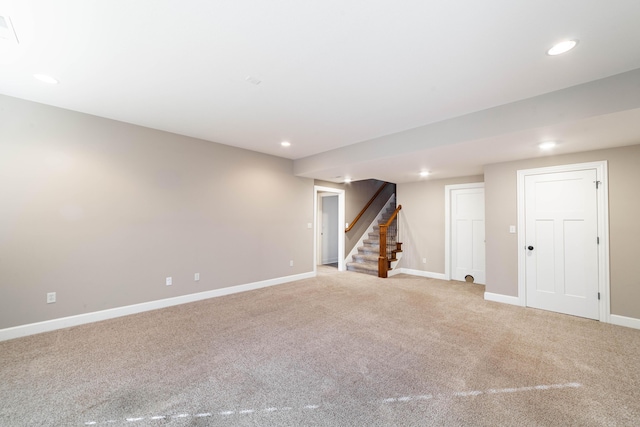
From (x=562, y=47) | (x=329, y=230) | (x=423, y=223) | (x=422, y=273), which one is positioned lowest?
(x=422, y=273)

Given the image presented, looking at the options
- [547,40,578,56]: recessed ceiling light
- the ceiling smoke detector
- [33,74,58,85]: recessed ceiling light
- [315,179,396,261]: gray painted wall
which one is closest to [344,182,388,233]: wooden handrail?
[315,179,396,261]: gray painted wall

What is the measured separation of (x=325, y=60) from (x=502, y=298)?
451 cm

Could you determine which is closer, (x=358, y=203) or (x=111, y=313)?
(x=111, y=313)

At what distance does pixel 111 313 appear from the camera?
11.7ft

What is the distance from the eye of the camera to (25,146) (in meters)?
3.06

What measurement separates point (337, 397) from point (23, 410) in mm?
2210

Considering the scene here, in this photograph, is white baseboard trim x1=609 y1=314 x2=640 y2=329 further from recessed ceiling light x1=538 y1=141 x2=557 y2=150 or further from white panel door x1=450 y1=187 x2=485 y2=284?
recessed ceiling light x1=538 y1=141 x2=557 y2=150

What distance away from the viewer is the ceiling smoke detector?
5.94 ft

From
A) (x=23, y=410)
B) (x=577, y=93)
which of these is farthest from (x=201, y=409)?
(x=577, y=93)

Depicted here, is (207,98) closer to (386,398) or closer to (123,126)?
(123,126)

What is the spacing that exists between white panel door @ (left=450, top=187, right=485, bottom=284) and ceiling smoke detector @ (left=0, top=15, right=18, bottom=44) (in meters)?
6.59

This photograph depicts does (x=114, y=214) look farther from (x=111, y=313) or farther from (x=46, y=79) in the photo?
(x=46, y=79)

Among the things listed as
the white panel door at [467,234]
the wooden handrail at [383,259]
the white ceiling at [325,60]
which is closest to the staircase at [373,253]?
the wooden handrail at [383,259]

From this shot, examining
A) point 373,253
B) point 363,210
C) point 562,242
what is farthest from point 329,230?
point 562,242
